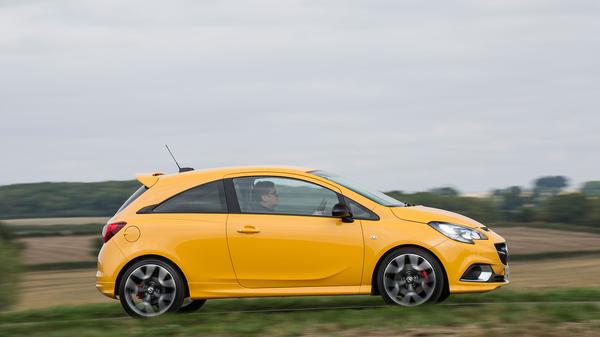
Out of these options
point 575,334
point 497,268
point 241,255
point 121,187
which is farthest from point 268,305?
point 121,187

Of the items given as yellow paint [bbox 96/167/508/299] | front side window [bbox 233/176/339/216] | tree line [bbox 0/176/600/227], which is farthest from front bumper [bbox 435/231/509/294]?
tree line [bbox 0/176/600/227]

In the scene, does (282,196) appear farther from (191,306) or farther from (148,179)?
(191,306)

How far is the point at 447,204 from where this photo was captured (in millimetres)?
83812

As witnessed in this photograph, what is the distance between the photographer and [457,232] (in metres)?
11.2

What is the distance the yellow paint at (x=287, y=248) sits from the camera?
11.1 meters

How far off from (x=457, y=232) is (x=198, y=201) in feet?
9.26

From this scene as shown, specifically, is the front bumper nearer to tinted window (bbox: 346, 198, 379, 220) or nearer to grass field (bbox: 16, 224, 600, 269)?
tinted window (bbox: 346, 198, 379, 220)

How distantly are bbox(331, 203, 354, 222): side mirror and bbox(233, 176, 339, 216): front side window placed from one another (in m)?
0.19

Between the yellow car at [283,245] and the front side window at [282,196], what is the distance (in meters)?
0.01

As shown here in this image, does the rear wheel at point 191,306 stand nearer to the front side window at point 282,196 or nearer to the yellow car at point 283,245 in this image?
the yellow car at point 283,245

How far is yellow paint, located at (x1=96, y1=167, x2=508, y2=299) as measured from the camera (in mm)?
11141

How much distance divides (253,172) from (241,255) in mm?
962

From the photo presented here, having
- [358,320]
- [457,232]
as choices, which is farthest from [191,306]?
[457,232]

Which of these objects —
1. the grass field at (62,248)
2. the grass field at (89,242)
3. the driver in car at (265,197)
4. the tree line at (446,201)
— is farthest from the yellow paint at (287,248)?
the tree line at (446,201)
